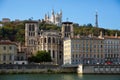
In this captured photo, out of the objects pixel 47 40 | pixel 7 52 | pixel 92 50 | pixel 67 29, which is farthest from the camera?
pixel 67 29

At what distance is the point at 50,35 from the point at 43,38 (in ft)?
5.13

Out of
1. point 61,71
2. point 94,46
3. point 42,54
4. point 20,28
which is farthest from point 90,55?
point 20,28

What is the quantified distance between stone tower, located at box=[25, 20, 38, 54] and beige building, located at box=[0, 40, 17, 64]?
16.1 metres

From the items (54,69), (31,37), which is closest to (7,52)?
(54,69)

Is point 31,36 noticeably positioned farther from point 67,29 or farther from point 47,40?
point 67,29

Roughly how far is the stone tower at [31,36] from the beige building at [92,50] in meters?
12.1

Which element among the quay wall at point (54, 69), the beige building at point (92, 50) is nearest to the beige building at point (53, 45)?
the beige building at point (92, 50)

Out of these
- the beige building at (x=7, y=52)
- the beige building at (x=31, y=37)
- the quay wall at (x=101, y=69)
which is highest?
the beige building at (x=31, y=37)

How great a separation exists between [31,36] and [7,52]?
19.3 m

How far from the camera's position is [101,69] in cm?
5700

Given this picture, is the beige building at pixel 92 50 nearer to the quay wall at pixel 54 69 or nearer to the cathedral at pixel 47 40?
the cathedral at pixel 47 40

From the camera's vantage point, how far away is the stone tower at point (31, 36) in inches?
3243

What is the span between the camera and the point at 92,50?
69938mm

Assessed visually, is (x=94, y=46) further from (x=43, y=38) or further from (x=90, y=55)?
(x=43, y=38)
